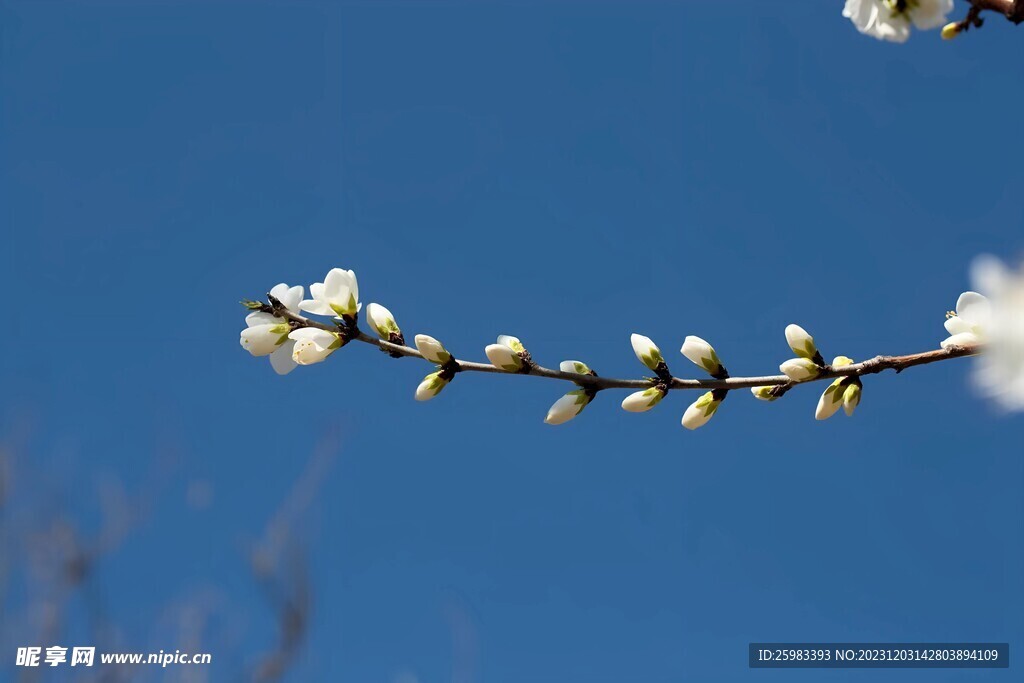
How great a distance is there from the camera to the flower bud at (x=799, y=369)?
133 centimetres

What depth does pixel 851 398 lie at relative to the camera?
1354mm

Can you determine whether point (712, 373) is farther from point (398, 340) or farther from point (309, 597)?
point (309, 597)

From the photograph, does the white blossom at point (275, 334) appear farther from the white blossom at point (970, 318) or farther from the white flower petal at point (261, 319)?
the white blossom at point (970, 318)

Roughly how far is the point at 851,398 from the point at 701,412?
8.4 inches

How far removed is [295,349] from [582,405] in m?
0.48

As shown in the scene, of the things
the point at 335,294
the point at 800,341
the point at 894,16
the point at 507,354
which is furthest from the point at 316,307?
the point at 894,16

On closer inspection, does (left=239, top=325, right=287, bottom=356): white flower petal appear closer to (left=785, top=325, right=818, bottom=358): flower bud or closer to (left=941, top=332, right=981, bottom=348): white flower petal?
(left=785, top=325, right=818, bottom=358): flower bud

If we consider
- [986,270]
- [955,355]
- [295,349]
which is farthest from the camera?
[295,349]

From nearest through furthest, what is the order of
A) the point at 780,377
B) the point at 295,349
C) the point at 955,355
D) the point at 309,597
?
the point at 955,355, the point at 780,377, the point at 295,349, the point at 309,597

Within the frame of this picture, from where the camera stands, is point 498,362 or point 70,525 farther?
point 70,525

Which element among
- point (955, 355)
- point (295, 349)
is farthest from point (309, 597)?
point (955, 355)

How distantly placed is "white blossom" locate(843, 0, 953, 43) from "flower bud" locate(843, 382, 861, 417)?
48cm

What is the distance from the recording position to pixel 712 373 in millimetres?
1440

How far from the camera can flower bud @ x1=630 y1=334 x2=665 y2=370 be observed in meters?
1.43
